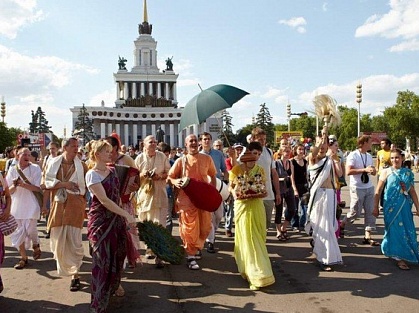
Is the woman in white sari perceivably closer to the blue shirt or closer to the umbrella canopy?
the umbrella canopy

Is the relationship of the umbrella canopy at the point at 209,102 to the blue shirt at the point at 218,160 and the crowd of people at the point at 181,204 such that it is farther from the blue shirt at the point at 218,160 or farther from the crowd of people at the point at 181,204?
the blue shirt at the point at 218,160

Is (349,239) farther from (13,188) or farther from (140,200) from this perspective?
(13,188)

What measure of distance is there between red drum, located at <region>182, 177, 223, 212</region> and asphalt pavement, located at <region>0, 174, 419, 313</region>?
948 millimetres

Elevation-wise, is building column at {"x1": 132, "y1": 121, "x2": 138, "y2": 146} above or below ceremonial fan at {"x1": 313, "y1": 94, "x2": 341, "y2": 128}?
above

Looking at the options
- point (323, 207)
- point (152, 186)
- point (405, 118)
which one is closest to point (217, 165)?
point (152, 186)

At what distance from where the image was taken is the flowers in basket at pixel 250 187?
18.1ft

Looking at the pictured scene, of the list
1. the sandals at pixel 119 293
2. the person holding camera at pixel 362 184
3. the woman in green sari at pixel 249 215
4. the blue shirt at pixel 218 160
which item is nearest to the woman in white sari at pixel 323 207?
the woman in green sari at pixel 249 215

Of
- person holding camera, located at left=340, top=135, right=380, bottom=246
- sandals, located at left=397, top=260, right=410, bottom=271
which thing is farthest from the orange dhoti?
person holding camera, located at left=340, top=135, right=380, bottom=246

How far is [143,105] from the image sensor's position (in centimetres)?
9050

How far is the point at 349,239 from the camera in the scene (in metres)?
7.88

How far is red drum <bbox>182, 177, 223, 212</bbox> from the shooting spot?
19.8 feet

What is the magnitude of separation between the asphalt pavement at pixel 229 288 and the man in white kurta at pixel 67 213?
332 mm

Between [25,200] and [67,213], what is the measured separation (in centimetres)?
171

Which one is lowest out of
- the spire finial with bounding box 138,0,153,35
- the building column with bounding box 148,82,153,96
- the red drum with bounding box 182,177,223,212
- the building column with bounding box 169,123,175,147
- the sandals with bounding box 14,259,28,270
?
the sandals with bounding box 14,259,28,270
